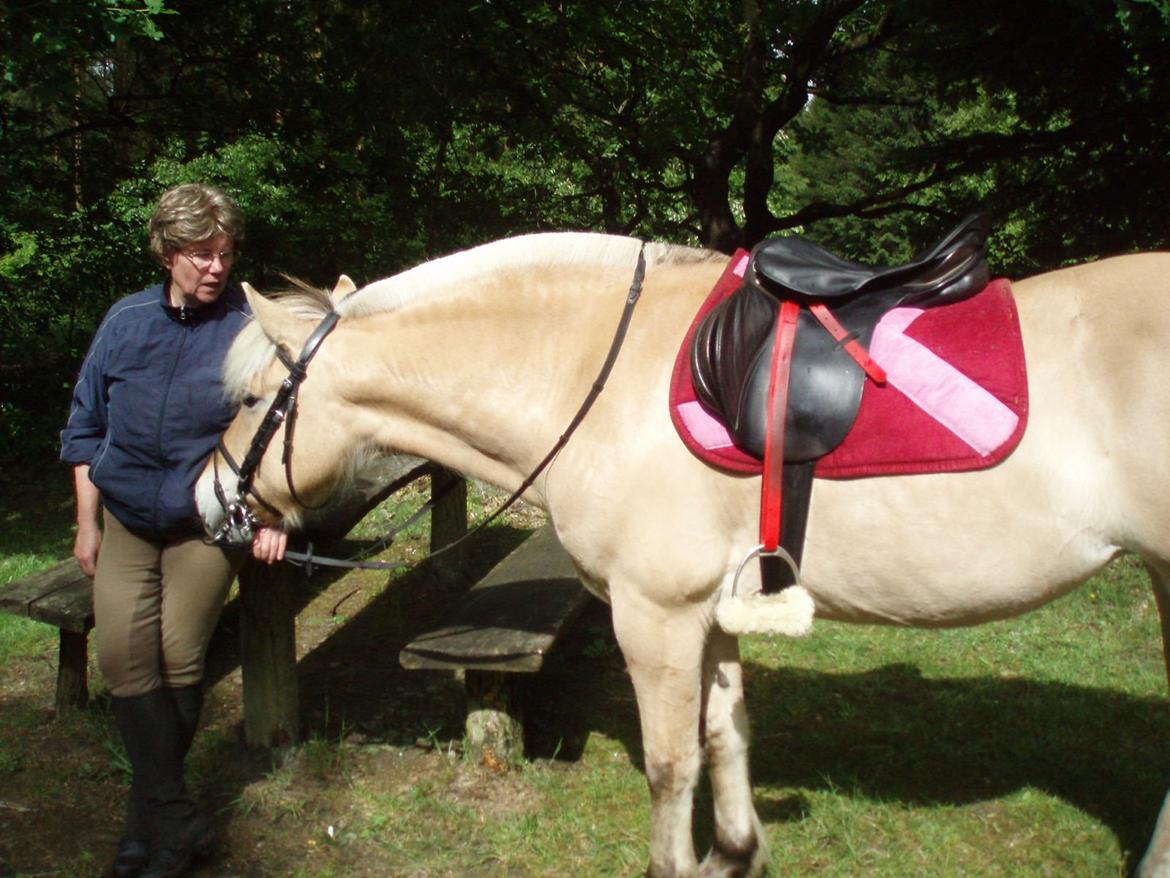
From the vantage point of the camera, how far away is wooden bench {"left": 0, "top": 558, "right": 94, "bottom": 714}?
12.6ft

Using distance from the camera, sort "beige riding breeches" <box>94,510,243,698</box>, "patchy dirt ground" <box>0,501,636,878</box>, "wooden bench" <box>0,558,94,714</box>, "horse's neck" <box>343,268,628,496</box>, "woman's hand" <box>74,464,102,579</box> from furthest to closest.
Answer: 1. "wooden bench" <box>0,558,94,714</box>
2. "patchy dirt ground" <box>0,501,636,878</box>
3. "woman's hand" <box>74,464,102,579</box>
4. "beige riding breeches" <box>94,510,243,698</box>
5. "horse's neck" <box>343,268,628,496</box>

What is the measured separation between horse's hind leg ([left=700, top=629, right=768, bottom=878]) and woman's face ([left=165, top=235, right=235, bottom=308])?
183cm

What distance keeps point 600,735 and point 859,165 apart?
20589 millimetres

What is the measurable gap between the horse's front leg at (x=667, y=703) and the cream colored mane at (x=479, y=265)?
95cm

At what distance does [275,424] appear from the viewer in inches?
113

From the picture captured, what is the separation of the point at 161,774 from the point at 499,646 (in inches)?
44.2

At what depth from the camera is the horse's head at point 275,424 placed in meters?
2.88

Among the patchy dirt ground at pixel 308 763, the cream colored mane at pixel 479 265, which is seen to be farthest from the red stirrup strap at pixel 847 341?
the patchy dirt ground at pixel 308 763

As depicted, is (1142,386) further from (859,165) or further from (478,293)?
(859,165)

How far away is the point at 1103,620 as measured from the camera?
5.00 m

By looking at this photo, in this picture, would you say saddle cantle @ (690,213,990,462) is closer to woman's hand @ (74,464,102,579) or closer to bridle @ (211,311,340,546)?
bridle @ (211,311,340,546)

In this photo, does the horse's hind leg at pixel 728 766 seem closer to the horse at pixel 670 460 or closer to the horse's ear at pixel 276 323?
the horse at pixel 670 460

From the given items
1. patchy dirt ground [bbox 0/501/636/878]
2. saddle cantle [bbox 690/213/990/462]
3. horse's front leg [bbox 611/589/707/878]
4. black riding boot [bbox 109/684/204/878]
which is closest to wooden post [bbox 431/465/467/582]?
patchy dirt ground [bbox 0/501/636/878]

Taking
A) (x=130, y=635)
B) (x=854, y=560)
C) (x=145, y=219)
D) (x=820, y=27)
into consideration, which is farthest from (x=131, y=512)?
(x=820, y=27)
